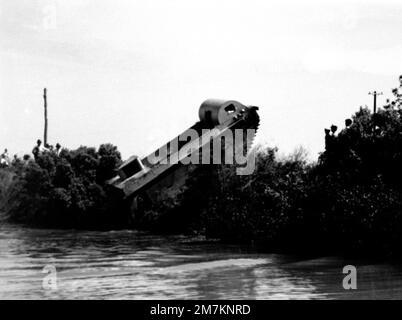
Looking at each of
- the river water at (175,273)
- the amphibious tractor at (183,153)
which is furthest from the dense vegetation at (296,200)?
the river water at (175,273)

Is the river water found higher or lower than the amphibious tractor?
lower

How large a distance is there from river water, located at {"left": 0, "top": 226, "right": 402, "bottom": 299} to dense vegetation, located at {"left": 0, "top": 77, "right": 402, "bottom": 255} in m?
1.54

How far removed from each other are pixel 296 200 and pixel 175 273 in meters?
8.66

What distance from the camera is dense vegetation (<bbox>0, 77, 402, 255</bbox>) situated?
2955 centimetres

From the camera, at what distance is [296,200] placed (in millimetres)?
32344

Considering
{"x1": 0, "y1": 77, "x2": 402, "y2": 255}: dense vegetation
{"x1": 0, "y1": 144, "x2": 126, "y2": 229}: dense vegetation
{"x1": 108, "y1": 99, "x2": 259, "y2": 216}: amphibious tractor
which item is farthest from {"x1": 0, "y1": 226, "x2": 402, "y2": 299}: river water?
{"x1": 0, "y1": 144, "x2": 126, "y2": 229}: dense vegetation

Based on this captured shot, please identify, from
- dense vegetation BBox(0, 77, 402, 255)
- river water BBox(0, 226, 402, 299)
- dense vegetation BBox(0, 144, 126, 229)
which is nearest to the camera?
river water BBox(0, 226, 402, 299)

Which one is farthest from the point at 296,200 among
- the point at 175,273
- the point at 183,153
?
the point at 183,153

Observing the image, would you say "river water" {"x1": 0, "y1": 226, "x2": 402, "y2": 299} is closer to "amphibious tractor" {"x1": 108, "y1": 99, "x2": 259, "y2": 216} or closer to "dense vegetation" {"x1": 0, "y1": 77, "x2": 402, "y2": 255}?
"dense vegetation" {"x1": 0, "y1": 77, "x2": 402, "y2": 255}

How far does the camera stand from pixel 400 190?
29953 mm

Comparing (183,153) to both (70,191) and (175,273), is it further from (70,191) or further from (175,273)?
(175,273)

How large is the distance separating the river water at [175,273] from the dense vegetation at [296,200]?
5.04 feet

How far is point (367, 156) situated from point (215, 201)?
9903 mm
